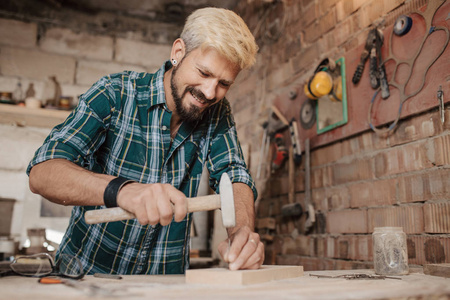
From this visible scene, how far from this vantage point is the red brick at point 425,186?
156 centimetres

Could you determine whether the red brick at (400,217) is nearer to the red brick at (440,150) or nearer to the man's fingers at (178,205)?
the red brick at (440,150)

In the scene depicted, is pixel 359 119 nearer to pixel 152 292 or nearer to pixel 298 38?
pixel 298 38

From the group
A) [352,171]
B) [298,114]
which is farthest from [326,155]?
[298,114]

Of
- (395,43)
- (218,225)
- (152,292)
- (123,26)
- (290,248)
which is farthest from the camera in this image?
(123,26)

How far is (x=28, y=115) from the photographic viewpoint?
11.3ft

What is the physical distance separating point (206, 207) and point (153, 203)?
6.4 inches

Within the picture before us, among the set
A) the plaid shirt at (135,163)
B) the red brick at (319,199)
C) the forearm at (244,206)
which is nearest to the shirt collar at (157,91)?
the plaid shirt at (135,163)

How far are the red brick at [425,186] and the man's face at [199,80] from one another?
0.92 m

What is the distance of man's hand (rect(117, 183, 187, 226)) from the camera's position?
1107mm

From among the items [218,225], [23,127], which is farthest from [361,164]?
[23,127]

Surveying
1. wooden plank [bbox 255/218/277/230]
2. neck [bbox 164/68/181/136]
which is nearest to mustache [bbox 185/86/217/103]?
neck [bbox 164/68/181/136]

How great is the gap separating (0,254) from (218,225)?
5.62ft

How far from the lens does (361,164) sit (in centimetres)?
204

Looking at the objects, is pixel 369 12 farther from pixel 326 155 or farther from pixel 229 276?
pixel 229 276
